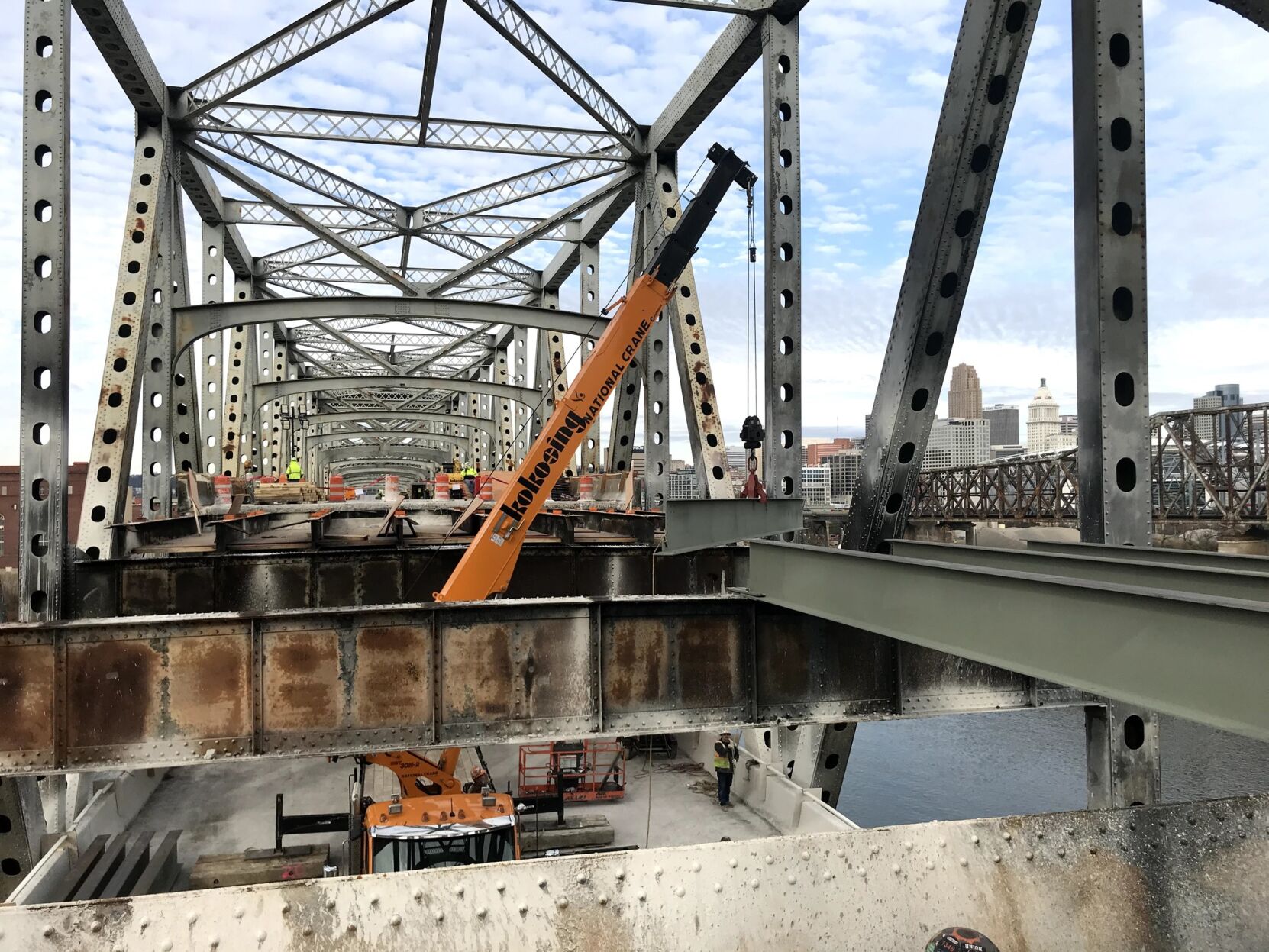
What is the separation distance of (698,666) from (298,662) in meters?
3.45

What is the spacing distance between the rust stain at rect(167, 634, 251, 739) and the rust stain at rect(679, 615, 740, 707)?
372 cm

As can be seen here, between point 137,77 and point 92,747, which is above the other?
point 137,77

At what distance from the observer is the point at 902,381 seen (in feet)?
26.9

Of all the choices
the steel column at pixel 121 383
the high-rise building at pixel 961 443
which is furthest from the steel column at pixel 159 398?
the high-rise building at pixel 961 443

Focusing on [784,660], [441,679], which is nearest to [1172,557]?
[784,660]

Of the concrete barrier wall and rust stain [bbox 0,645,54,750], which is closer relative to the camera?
rust stain [bbox 0,645,54,750]

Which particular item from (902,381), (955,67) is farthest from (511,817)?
(955,67)

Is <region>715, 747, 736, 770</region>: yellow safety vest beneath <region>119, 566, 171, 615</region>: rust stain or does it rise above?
beneath

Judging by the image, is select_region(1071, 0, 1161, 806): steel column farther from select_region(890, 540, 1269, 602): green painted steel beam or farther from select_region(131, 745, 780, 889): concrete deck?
select_region(131, 745, 780, 889): concrete deck

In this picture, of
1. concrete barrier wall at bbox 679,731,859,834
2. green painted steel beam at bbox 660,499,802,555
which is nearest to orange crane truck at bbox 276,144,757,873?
green painted steel beam at bbox 660,499,802,555

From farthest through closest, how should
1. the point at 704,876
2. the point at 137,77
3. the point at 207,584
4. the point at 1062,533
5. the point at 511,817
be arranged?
the point at 1062,533 < the point at 137,77 < the point at 207,584 < the point at 511,817 < the point at 704,876

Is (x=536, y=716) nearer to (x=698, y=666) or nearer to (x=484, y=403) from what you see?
(x=698, y=666)

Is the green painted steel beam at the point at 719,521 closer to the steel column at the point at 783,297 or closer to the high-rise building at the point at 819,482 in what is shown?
the steel column at the point at 783,297

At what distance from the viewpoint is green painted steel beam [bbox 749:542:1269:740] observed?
3.77m
